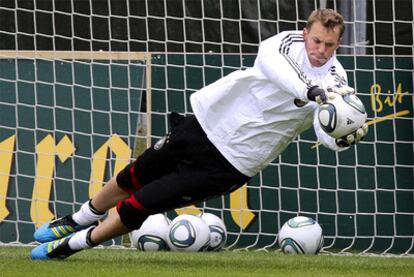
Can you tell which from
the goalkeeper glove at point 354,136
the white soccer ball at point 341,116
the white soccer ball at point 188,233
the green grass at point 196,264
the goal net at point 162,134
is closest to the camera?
the white soccer ball at point 341,116

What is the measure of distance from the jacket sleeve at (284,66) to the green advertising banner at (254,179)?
2758 millimetres

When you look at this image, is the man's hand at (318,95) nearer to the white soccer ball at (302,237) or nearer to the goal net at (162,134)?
the white soccer ball at (302,237)

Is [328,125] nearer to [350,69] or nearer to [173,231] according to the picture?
[173,231]

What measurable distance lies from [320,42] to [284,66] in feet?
0.93

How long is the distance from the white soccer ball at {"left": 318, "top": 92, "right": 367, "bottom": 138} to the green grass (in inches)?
39.9

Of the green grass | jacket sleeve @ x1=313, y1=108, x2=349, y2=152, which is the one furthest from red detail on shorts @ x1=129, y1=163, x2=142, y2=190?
jacket sleeve @ x1=313, y1=108, x2=349, y2=152

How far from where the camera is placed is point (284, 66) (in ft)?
21.3

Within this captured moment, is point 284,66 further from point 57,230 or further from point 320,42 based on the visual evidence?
point 57,230

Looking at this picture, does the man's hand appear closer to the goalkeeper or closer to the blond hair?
the goalkeeper

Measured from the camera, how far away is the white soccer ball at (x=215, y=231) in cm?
850

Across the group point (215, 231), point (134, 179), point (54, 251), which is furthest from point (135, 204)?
point (215, 231)

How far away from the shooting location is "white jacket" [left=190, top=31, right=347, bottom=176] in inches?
265

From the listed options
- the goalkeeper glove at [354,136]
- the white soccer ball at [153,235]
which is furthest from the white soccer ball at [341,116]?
the white soccer ball at [153,235]

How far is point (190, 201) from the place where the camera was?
7.03 metres
